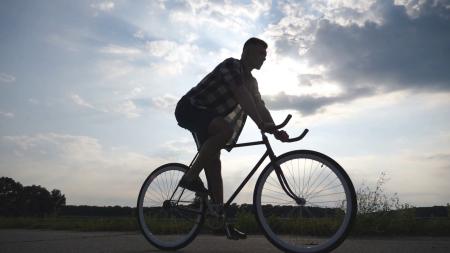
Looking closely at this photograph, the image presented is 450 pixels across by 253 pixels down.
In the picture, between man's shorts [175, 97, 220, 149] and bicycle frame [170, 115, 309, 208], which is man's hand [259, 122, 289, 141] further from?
man's shorts [175, 97, 220, 149]

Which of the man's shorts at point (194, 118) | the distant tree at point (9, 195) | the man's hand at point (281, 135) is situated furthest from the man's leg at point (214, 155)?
the distant tree at point (9, 195)

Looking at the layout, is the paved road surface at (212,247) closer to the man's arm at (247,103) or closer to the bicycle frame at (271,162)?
the bicycle frame at (271,162)

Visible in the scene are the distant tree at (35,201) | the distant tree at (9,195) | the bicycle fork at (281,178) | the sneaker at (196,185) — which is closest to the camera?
the bicycle fork at (281,178)

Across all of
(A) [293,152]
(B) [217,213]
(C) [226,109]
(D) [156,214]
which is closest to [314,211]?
(A) [293,152]

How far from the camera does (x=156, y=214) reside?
17.2 feet

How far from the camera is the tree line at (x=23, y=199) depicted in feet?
206

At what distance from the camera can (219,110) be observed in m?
4.50

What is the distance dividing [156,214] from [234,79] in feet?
6.57

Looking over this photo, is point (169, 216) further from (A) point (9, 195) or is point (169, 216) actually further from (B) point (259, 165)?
(A) point (9, 195)

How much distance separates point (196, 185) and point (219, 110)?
0.83 m

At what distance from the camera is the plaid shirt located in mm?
4309

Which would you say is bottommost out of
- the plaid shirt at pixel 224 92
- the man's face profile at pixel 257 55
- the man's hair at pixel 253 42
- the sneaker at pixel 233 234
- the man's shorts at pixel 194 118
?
the sneaker at pixel 233 234

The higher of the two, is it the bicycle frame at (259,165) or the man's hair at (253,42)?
the man's hair at (253,42)

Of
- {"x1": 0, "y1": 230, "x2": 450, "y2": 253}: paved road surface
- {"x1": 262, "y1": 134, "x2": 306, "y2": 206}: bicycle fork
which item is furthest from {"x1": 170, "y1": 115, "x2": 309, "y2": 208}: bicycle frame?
{"x1": 0, "y1": 230, "x2": 450, "y2": 253}: paved road surface
